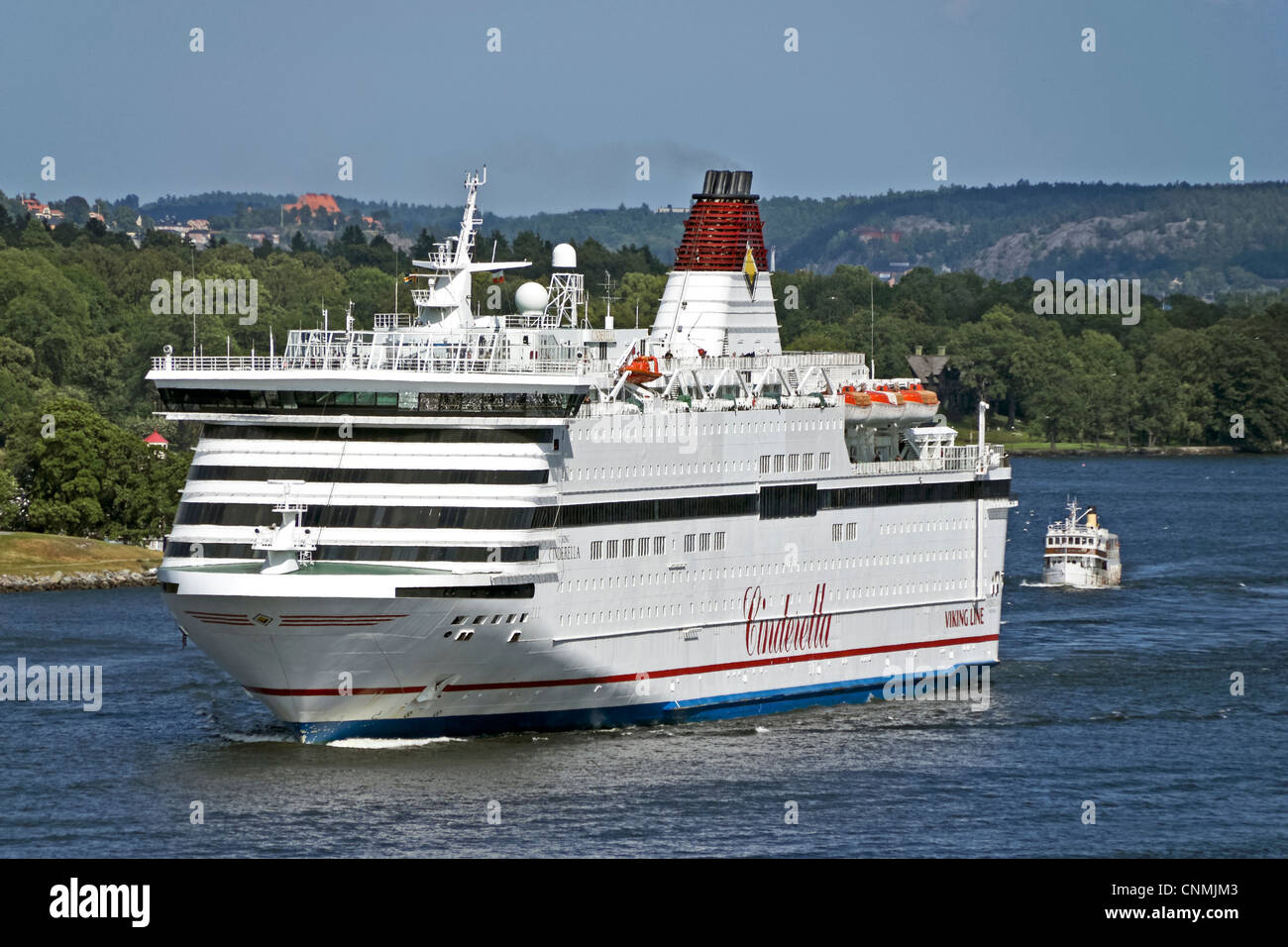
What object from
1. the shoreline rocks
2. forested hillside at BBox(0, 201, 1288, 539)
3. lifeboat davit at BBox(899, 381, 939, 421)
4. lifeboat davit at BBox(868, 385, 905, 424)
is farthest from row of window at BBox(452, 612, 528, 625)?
forested hillside at BBox(0, 201, 1288, 539)

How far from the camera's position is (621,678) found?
173 feet

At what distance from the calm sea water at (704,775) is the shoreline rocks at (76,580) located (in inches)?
647

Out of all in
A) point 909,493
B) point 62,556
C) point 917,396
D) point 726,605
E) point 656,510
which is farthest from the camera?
point 62,556

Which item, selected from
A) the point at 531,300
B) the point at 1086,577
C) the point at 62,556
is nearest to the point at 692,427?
the point at 531,300

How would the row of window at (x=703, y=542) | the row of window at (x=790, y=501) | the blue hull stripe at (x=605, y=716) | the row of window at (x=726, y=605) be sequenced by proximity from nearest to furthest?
the blue hull stripe at (x=605, y=716), the row of window at (x=726, y=605), the row of window at (x=703, y=542), the row of window at (x=790, y=501)

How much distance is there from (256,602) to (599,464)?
349 inches

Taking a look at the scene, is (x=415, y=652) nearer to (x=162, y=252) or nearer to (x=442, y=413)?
(x=442, y=413)

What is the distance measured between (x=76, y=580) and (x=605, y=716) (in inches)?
1494

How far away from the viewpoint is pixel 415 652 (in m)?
49.1

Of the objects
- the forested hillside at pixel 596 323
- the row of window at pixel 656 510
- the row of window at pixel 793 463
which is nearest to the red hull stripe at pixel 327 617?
the row of window at pixel 656 510

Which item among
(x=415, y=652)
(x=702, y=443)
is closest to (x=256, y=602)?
(x=415, y=652)

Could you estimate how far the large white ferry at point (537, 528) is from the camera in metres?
48.9

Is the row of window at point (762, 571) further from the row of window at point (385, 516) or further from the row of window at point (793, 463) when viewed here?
the row of window at point (793, 463)
